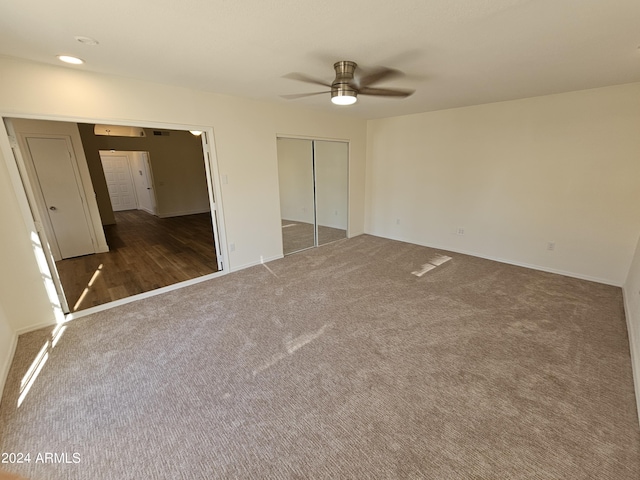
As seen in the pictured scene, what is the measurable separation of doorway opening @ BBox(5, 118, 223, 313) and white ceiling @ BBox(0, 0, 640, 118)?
3.66 feet

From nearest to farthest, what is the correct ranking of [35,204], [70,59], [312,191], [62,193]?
[70,59]
[35,204]
[62,193]
[312,191]

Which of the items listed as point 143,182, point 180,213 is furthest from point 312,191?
point 143,182

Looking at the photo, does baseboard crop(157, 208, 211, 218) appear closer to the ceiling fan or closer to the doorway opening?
the doorway opening

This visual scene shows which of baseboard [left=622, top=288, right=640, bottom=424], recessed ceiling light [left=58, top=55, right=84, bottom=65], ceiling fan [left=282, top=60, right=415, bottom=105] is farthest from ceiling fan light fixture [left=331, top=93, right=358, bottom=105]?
baseboard [left=622, top=288, right=640, bottom=424]

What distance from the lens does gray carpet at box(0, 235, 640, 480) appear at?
4.73 feet

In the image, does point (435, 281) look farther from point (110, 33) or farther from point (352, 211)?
point (110, 33)

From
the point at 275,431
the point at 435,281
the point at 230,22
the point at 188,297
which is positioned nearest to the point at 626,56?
the point at 435,281

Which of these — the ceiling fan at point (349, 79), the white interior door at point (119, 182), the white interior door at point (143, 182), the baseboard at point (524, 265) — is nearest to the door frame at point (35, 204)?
the ceiling fan at point (349, 79)

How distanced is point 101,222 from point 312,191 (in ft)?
14.0

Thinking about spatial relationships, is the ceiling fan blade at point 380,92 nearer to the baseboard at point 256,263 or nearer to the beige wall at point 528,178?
the beige wall at point 528,178

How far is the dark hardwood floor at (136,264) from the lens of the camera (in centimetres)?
344

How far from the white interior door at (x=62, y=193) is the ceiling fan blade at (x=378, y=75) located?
497cm

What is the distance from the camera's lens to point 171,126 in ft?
10.5

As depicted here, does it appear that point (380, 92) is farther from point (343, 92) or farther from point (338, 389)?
point (338, 389)
